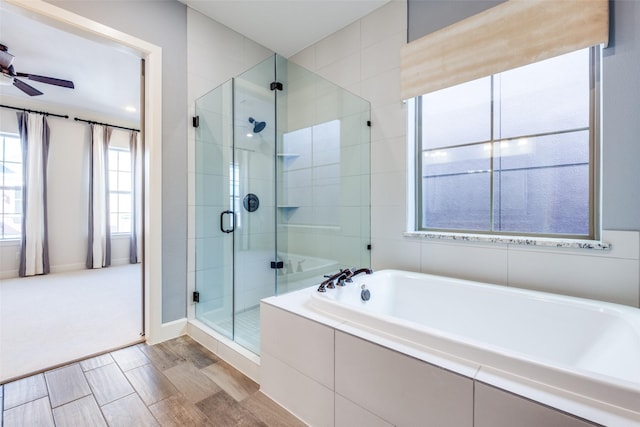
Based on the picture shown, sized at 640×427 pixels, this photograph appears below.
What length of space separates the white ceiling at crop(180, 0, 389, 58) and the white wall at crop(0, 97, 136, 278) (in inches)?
147

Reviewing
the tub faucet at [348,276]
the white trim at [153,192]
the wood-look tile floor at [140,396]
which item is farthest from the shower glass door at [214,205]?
the tub faucet at [348,276]

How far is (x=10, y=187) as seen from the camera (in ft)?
13.6

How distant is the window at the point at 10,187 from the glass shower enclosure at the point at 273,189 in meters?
3.90

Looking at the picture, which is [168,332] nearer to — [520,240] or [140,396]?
[140,396]

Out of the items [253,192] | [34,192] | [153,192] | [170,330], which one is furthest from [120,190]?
[253,192]

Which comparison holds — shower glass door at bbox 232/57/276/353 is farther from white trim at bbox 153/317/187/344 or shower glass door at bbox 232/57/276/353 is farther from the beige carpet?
the beige carpet

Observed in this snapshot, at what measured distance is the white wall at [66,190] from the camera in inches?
171

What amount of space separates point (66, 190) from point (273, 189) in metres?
4.52

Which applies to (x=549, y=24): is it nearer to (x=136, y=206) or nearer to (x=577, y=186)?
(x=577, y=186)

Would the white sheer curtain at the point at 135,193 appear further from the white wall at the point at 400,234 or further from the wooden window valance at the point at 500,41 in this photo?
the wooden window valance at the point at 500,41

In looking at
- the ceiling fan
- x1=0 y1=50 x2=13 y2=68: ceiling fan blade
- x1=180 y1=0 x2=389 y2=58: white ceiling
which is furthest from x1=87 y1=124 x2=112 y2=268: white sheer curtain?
x1=180 y1=0 x2=389 y2=58: white ceiling

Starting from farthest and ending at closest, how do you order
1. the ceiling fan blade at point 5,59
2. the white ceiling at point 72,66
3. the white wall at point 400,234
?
the white ceiling at point 72,66
the ceiling fan blade at point 5,59
the white wall at point 400,234

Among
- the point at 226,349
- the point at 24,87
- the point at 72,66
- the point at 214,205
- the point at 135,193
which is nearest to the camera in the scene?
the point at 226,349

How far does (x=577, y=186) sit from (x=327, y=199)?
166cm
